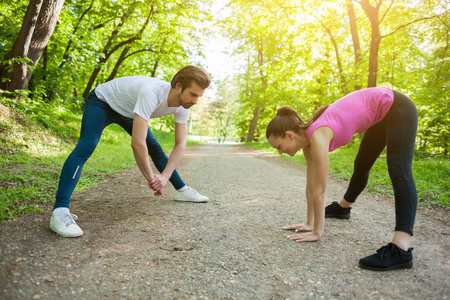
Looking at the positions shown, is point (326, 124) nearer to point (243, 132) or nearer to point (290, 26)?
point (290, 26)

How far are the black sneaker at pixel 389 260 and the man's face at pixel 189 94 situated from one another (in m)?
1.99

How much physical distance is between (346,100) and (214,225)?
1710 millimetres

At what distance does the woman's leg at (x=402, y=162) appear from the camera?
212cm

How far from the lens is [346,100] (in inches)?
93.2

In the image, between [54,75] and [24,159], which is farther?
[54,75]

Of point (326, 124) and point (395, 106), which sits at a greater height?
point (395, 106)

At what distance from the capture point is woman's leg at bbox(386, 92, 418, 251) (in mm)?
2115

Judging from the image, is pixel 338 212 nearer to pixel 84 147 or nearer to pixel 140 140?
pixel 140 140

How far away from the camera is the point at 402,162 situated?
86.6 inches

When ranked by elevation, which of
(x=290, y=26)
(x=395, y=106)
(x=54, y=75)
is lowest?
(x=395, y=106)

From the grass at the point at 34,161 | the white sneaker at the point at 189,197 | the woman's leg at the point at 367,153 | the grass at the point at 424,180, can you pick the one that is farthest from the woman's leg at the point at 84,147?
the grass at the point at 424,180

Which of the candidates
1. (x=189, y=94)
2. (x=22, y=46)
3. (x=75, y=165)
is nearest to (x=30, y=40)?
(x=22, y=46)

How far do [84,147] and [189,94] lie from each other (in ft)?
3.64

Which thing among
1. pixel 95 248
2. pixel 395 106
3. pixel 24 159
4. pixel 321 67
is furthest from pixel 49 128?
pixel 321 67
